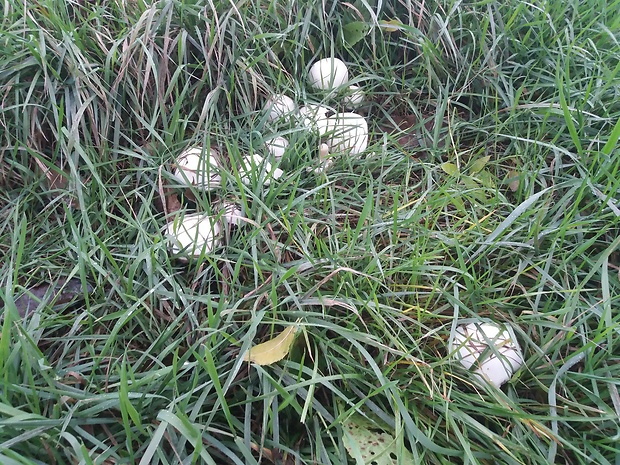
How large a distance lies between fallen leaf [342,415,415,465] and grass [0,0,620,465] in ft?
0.06

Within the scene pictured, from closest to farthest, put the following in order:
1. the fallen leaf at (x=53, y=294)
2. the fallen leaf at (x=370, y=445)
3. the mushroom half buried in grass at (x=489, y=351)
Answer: the fallen leaf at (x=370, y=445) → the mushroom half buried in grass at (x=489, y=351) → the fallen leaf at (x=53, y=294)

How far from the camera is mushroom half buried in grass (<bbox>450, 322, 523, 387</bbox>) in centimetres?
105

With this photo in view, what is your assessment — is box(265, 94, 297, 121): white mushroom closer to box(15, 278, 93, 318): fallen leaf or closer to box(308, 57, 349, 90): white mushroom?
box(308, 57, 349, 90): white mushroom

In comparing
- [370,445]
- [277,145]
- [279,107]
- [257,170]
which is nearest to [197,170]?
[257,170]

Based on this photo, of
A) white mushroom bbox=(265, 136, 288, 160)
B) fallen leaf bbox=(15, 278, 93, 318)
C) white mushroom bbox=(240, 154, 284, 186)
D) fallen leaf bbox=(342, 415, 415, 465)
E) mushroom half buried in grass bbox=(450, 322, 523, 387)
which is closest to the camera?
fallen leaf bbox=(342, 415, 415, 465)

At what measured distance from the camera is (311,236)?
1.29 metres

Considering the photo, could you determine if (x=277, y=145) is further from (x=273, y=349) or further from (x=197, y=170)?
(x=273, y=349)

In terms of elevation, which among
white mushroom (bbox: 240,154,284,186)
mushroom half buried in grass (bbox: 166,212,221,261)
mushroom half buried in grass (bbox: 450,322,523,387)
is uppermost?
white mushroom (bbox: 240,154,284,186)

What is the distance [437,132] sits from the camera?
5.12ft

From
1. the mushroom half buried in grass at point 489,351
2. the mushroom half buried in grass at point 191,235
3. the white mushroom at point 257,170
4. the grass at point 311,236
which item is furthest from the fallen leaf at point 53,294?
the mushroom half buried in grass at point 489,351

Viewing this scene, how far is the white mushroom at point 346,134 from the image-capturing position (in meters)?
1.47

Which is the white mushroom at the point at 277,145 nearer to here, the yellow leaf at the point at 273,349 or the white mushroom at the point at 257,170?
the white mushroom at the point at 257,170

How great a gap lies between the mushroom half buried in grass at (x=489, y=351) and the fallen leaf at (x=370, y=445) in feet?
0.75

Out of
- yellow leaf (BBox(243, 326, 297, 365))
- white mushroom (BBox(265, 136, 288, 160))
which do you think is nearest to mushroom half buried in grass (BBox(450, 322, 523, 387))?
yellow leaf (BBox(243, 326, 297, 365))
